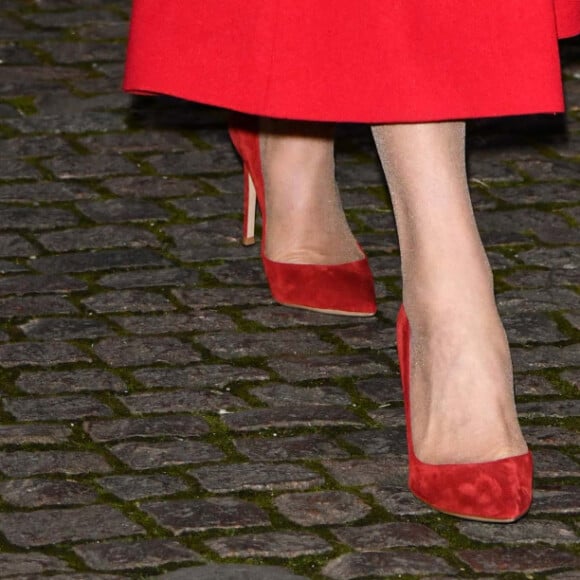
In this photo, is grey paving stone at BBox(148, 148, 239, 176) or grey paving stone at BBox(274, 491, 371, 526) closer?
grey paving stone at BBox(274, 491, 371, 526)

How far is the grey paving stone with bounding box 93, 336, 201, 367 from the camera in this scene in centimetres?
379

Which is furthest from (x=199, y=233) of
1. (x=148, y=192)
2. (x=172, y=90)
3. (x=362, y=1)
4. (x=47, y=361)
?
(x=362, y=1)

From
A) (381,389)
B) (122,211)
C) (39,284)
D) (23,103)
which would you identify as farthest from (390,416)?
(23,103)

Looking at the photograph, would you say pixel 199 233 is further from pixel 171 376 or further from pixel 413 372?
pixel 413 372

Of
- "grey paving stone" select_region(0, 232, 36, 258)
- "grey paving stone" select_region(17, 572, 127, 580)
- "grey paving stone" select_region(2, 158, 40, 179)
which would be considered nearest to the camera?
"grey paving stone" select_region(17, 572, 127, 580)

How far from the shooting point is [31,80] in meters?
5.98

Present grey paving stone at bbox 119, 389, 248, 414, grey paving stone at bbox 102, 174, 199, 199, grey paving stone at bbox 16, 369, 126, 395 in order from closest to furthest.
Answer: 1. grey paving stone at bbox 119, 389, 248, 414
2. grey paving stone at bbox 16, 369, 126, 395
3. grey paving stone at bbox 102, 174, 199, 199

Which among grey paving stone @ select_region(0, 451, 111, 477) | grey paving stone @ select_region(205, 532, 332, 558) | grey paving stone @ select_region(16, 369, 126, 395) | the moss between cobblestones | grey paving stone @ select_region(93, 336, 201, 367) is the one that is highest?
the moss between cobblestones

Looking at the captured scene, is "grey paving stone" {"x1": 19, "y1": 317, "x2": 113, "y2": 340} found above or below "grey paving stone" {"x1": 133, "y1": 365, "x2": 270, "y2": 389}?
above

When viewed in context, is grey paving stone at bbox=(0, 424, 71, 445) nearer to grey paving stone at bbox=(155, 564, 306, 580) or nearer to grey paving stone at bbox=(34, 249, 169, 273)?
grey paving stone at bbox=(155, 564, 306, 580)

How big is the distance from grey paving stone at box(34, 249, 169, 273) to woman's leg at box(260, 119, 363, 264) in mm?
459

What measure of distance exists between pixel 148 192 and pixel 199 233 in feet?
1.28

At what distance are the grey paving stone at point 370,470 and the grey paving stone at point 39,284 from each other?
3.85 feet

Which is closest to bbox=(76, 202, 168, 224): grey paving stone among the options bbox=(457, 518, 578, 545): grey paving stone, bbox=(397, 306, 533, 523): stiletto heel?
bbox=(397, 306, 533, 523): stiletto heel
